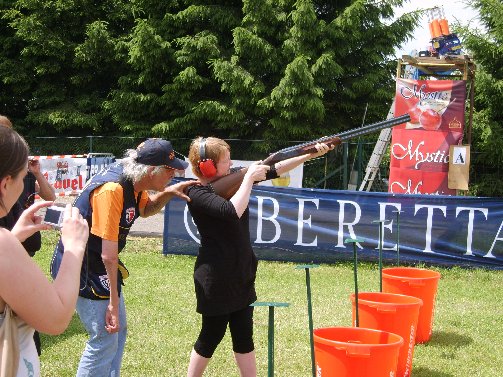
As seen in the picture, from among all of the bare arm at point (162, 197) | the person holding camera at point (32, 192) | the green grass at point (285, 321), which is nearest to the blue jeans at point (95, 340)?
the person holding camera at point (32, 192)

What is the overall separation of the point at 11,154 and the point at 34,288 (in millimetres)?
399

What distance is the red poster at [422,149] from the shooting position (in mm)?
12562

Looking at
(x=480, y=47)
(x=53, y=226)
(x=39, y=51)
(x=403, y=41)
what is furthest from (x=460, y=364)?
(x=39, y=51)

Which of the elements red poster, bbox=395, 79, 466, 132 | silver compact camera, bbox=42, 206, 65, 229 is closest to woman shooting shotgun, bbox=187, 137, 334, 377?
silver compact camera, bbox=42, 206, 65, 229

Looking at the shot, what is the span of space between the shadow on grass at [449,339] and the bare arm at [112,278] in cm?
355

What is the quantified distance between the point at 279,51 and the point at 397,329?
15.1 metres

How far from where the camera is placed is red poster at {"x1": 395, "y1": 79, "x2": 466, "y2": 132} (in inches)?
490

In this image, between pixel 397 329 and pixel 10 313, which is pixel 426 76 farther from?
pixel 10 313

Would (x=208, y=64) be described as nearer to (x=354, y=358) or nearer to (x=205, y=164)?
(x=205, y=164)

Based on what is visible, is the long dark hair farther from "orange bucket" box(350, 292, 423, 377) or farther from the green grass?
the green grass

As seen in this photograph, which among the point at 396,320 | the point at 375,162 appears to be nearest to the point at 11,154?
the point at 396,320

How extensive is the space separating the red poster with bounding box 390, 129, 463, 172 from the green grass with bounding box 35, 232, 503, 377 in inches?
150

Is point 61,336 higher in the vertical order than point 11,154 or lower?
lower

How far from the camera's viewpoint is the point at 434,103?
12.6 m
